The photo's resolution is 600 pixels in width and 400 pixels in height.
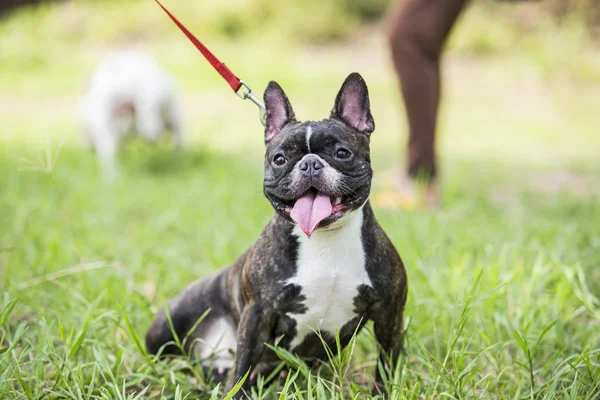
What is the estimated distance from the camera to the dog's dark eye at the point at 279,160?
6.09ft

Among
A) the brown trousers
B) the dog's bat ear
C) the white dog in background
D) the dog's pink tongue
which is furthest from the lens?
the white dog in background

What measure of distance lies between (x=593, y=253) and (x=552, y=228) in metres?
0.63

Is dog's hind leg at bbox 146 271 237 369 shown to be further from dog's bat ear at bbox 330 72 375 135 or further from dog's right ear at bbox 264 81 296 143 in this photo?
dog's bat ear at bbox 330 72 375 135

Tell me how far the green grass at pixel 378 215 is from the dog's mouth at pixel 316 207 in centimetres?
45

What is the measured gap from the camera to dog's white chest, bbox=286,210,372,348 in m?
1.87

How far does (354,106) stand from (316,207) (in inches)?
15.5

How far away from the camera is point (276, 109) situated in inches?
80.6

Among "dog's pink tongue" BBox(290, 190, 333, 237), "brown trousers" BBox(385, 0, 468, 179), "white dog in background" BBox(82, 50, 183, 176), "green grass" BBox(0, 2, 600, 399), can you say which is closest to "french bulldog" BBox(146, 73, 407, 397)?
"dog's pink tongue" BBox(290, 190, 333, 237)

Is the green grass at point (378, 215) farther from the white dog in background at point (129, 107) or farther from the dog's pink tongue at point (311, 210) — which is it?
the dog's pink tongue at point (311, 210)

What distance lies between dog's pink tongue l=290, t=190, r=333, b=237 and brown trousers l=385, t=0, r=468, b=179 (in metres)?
2.32

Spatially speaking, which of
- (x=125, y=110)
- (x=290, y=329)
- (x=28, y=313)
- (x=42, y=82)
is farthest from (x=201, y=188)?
(x=42, y=82)

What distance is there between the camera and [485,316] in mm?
2486

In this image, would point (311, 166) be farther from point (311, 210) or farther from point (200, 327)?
point (200, 327)

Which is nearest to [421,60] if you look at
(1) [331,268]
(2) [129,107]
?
(1) [331,268]
